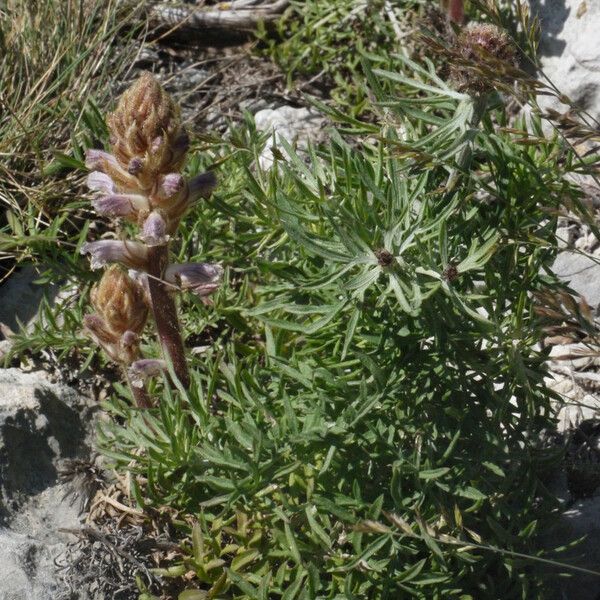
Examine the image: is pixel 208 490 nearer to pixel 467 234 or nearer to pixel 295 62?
pixel 467 234

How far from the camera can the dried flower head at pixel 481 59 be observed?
2.50 metres

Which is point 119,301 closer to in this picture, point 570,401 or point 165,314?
point 165,314

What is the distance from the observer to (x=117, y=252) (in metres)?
2.73

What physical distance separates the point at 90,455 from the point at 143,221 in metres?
1.14

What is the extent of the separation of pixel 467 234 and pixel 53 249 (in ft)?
5.37

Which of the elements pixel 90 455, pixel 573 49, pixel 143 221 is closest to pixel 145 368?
pixel 143 221

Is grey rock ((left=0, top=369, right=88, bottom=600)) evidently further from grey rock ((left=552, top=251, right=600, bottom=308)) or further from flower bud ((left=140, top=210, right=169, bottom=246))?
grey rock ((left=552, top=251, right=600, bottom=308))

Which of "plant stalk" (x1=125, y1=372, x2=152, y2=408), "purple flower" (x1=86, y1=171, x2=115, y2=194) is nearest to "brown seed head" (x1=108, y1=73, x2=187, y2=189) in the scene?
"purple flower" (x1=86, y1=171, x2=115, y2=194)

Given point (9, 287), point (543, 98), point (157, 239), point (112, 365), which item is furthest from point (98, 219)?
point (543, 98)

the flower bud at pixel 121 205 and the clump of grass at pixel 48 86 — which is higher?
the flower bud at pixel 121 205

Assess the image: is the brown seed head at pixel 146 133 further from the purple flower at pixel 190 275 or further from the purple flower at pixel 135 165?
the purple flower at pixel 190 275

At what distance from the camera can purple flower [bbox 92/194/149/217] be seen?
2.63 meters

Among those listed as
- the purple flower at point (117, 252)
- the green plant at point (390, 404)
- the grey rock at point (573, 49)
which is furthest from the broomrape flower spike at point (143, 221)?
the grey rock at point (573, 49)

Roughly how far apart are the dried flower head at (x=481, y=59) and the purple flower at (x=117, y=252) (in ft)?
3.35
